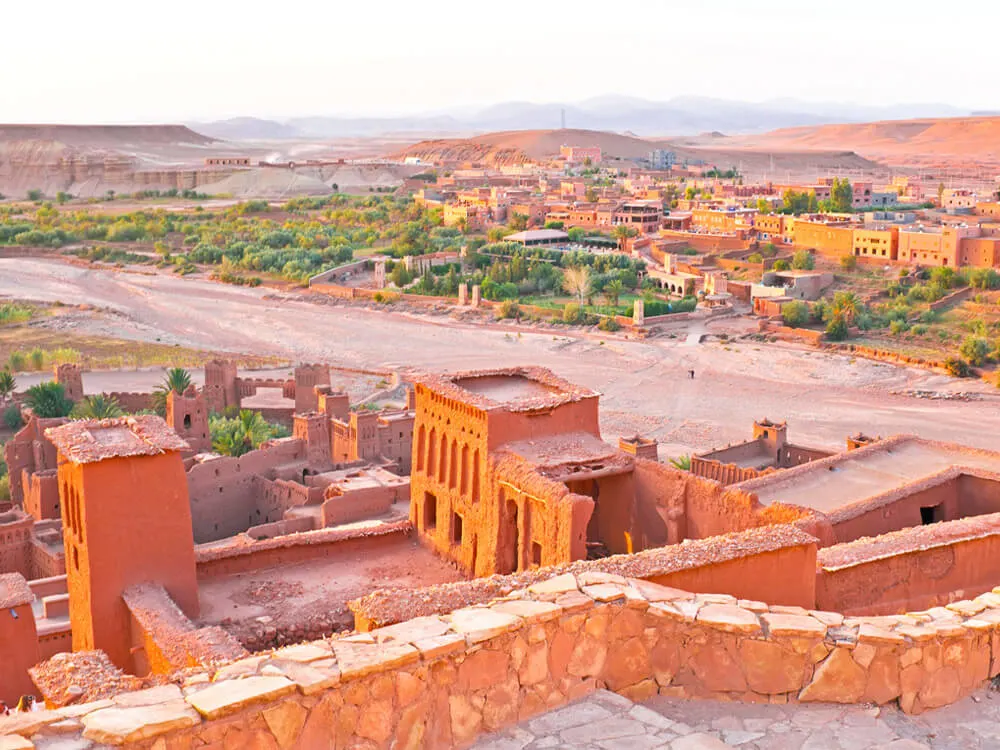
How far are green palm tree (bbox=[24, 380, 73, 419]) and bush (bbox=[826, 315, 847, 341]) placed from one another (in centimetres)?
2453

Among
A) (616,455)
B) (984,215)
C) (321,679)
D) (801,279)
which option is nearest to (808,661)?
(321,679)

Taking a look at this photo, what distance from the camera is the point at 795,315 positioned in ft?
130

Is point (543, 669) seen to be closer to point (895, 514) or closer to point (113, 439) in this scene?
point (113, 439)

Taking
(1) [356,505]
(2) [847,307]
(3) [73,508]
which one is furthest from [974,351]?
(3) [73,508]

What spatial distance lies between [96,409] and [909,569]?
61.1 feet

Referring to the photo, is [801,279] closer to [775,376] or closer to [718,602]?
[775,376]

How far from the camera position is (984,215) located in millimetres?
59094

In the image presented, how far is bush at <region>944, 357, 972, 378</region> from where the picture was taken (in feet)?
108

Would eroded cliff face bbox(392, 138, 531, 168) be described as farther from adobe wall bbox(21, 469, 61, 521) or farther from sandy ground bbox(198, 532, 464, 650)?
sandy ground bbox(198, 532, 464, 650)

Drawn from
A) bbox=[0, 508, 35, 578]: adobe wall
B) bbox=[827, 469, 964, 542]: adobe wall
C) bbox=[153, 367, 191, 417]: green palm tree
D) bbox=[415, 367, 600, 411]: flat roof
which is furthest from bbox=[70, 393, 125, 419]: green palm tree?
bbox=[827, 469, 964, 542]: adobe wall

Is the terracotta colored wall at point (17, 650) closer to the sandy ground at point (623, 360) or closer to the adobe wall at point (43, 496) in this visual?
the adobe wall at point (43, 496)

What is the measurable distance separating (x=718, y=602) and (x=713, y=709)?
1.46 ft

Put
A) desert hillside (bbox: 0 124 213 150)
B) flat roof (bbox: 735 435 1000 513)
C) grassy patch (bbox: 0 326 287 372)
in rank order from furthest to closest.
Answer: desert hillside (bbox: 0 124 213 150), grassy patch (bbox: 0 326 287 372), flat roof (bbox: 735 435 1000 513)

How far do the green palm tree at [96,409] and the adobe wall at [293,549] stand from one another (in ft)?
A: 42.9
